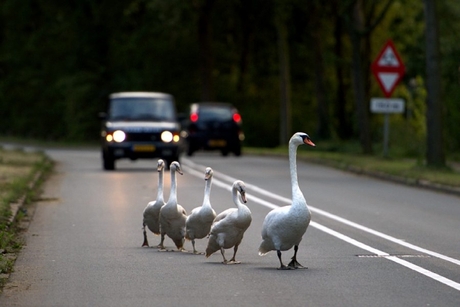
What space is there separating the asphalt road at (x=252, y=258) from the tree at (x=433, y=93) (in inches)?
205

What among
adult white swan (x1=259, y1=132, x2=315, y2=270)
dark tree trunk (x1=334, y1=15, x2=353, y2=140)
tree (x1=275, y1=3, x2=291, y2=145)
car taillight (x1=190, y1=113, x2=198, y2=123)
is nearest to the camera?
adult white swan (x1=259, y1=132, x2=315, y2=270)

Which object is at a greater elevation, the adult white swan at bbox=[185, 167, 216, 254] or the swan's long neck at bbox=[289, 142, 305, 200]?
the swan's long neck at bbox=[289, 142, 305, 200]

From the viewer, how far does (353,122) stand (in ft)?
171

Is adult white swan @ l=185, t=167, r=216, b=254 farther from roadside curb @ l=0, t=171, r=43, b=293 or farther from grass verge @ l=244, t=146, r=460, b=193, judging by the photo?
grass verge @ l=244, t=146, r=460, b=193

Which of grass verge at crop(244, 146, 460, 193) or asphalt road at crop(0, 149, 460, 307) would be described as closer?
asphalt road at crop(0, 149, 460, 307)

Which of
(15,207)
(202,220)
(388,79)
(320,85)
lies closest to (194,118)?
(320,85)

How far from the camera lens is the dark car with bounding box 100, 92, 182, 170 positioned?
3158 centimetres

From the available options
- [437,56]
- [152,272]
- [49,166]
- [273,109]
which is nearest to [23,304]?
[152,272]

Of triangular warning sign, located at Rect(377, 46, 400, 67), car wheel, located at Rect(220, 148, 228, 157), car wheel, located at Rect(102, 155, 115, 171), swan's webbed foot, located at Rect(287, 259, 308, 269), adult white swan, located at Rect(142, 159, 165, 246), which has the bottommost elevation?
car wheel, located at Rect(220, 148, 228, 157)

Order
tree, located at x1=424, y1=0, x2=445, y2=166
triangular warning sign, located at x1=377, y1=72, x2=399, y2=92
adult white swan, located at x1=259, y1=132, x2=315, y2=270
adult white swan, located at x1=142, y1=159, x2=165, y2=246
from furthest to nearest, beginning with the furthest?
triangular warning sign, located at x1=377, y1=72, x2=399, y2=92
tree, located at x1=424, y1=0, x2=445, y2=166
adult white swan, located at x1=142, y1=159, x2=165, y2=246
adult white swan, located at x1=259, y1=132, x2=315, y2=270

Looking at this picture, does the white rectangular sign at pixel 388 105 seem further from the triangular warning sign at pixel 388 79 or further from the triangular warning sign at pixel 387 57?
the triangular warning sign at pixel 387 57

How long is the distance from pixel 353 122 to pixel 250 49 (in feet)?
45.5

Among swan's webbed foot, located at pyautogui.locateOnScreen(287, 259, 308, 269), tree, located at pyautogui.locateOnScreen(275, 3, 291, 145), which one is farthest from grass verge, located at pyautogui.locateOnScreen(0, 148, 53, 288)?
tree, located at pyautogui.locateOnScreen(275, 3, 291, 145)

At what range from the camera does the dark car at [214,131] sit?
41.8 meters
